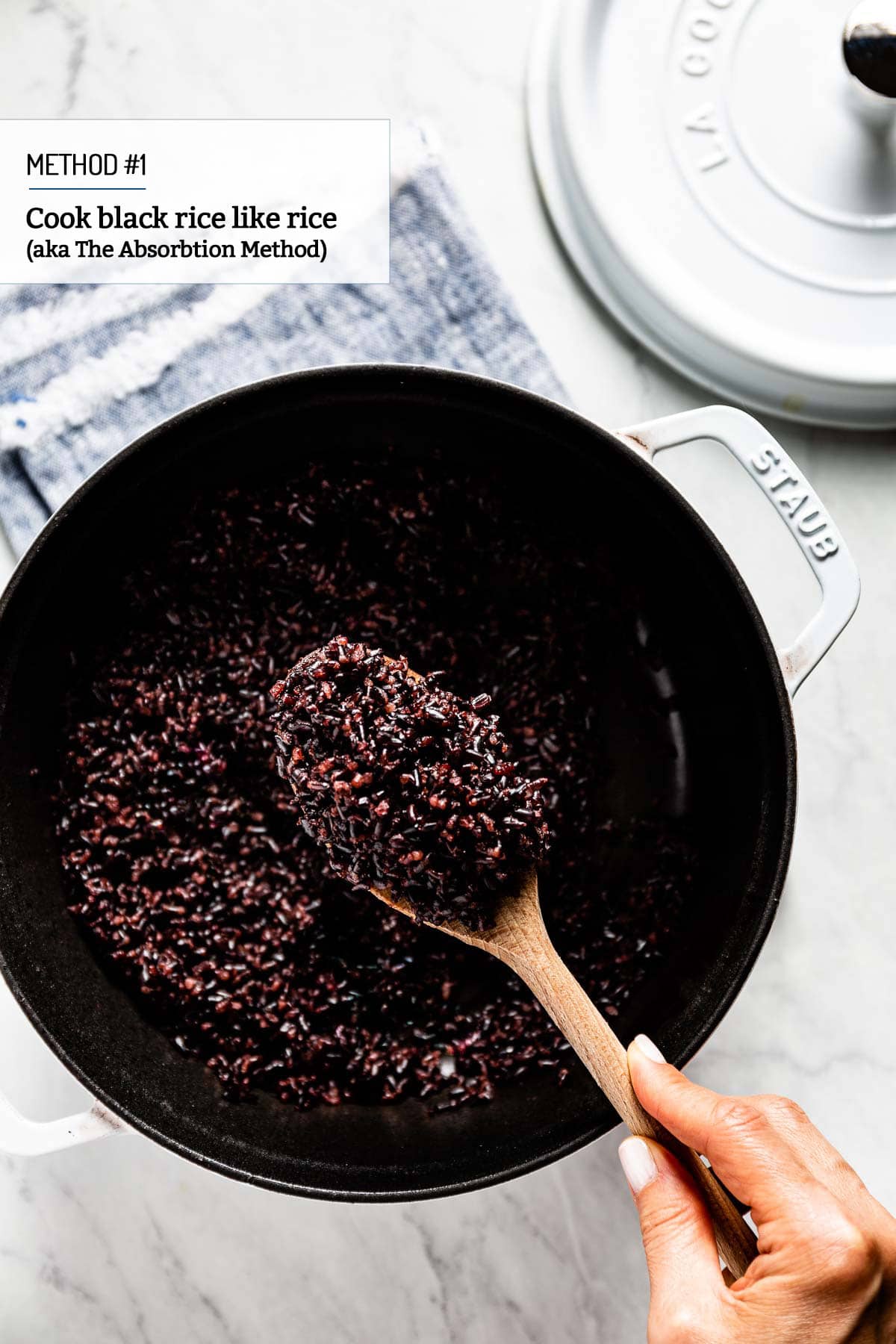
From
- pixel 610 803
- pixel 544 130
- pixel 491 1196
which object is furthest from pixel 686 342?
pixel 491 1196

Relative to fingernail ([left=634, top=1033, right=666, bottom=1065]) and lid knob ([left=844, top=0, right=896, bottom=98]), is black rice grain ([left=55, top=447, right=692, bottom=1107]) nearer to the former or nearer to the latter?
fingernail ([left=634, top=1033, right=666, bottom=1065])

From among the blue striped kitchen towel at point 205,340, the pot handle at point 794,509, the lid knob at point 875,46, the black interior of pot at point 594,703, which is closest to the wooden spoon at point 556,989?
the black interior of pot at point 594,703

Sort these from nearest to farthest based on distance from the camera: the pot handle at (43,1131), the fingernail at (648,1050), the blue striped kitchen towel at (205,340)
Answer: the fingernail at (648,1050)
the pot handle at (43,1131)
the blue striped kitchen towel at (205,340)

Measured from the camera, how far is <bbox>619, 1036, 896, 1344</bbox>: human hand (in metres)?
1.71

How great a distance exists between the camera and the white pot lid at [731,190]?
105 inches

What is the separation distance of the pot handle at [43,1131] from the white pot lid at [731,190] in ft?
7.47

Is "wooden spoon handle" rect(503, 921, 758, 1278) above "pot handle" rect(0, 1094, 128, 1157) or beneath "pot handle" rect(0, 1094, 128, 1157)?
above

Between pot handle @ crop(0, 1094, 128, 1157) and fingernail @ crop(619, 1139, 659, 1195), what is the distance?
1088 millimetres

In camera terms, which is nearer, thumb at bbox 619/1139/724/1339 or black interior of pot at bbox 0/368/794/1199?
thumb at bbox 619/1139/724/1339

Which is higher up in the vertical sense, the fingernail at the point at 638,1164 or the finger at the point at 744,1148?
the finger at the point at 744,1148

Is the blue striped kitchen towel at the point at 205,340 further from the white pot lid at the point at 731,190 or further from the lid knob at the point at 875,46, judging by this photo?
the lid knob at the point at 875,46

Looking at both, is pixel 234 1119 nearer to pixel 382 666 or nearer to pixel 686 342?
pixel 382 666

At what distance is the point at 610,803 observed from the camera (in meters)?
2.74

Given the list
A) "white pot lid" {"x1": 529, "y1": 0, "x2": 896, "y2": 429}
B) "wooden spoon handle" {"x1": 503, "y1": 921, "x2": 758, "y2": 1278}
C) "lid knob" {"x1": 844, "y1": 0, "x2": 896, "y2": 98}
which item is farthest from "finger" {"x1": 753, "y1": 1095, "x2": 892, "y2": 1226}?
"lid knob" {"x1": 844, "y1": 0, "x2": 896, "y2": 98}
